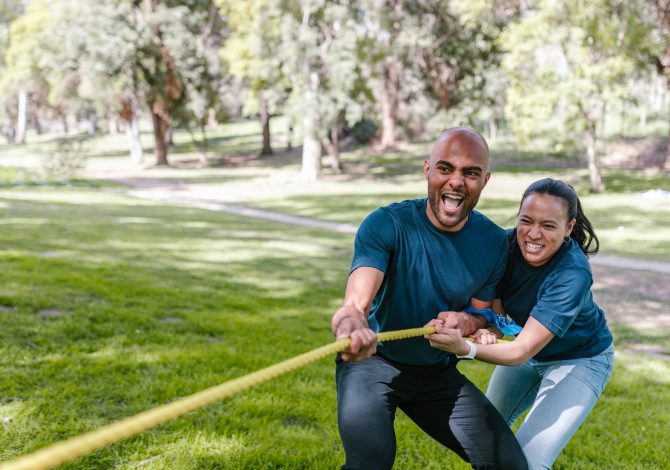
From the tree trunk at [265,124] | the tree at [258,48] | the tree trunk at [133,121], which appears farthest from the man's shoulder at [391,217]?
the tree trunk at [265,124]

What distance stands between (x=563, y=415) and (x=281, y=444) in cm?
175

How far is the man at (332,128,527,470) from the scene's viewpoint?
2.80 m

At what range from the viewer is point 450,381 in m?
2.98

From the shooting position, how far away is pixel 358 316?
2572 millimetres

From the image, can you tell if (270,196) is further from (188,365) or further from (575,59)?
(188,365)

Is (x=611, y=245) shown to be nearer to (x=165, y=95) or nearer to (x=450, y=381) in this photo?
(x=450, y=381)

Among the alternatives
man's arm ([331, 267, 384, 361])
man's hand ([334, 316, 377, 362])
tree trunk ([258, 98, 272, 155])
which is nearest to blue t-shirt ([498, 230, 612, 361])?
man's arm ([331, 267, 384, 361])

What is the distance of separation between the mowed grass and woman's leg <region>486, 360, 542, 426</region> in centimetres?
72

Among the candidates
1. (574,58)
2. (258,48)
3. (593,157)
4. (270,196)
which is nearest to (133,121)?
(258,48)

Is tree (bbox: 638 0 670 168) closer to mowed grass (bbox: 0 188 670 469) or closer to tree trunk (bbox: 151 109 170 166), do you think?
mowed grass (bbox: 0 188 670 469)

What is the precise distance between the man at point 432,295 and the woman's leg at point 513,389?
53 centimetres

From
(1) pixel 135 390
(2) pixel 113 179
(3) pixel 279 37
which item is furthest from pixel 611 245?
(2) pixel 113 179

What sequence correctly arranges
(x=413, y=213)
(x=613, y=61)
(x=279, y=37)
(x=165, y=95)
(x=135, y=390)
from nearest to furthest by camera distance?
(x=413, y=213) < (x=135, y=390) < (x=613, y=61) < (x=279, y=37) < (x=165, y=95)

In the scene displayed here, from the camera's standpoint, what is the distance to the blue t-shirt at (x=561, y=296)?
9.63ft
